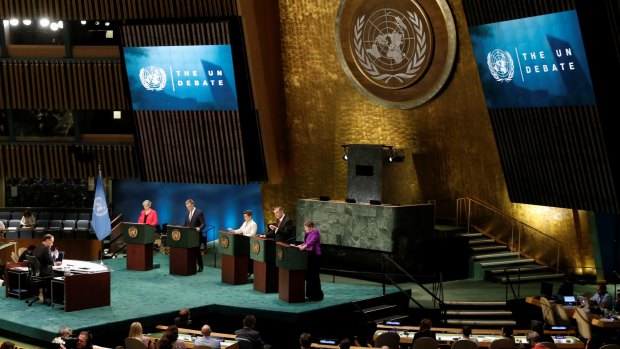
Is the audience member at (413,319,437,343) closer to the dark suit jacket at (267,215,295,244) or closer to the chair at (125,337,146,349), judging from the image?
the chair at (125,337,146,349)

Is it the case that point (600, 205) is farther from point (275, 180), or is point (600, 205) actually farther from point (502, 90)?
point (275, 180)

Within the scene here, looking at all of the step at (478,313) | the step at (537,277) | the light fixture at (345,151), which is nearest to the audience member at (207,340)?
the step at (478,313)

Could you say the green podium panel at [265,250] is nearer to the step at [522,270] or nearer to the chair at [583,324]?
the step at [522,270]

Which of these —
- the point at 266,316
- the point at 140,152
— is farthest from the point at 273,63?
the point at 266,316

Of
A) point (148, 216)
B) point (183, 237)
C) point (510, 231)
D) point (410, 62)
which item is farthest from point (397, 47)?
point (148, 216)

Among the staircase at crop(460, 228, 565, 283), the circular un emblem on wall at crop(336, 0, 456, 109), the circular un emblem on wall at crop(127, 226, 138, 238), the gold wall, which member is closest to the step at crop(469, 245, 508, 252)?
the staircase at crop(460, 228, 565, 283)

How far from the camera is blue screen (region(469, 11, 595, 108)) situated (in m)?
14.3

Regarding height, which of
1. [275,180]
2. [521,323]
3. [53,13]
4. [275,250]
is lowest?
[521,323]

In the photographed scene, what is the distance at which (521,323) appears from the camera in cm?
1539

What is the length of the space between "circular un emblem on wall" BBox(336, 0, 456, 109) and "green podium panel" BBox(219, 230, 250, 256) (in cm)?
430

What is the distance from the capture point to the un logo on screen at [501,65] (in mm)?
15492

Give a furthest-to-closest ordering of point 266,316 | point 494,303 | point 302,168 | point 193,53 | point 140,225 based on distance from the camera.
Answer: point 302,168
point 193,53
point 140,225
point 494,303
point 266,316

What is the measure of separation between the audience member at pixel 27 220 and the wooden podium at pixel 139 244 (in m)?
4.13

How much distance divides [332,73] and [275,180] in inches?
101
